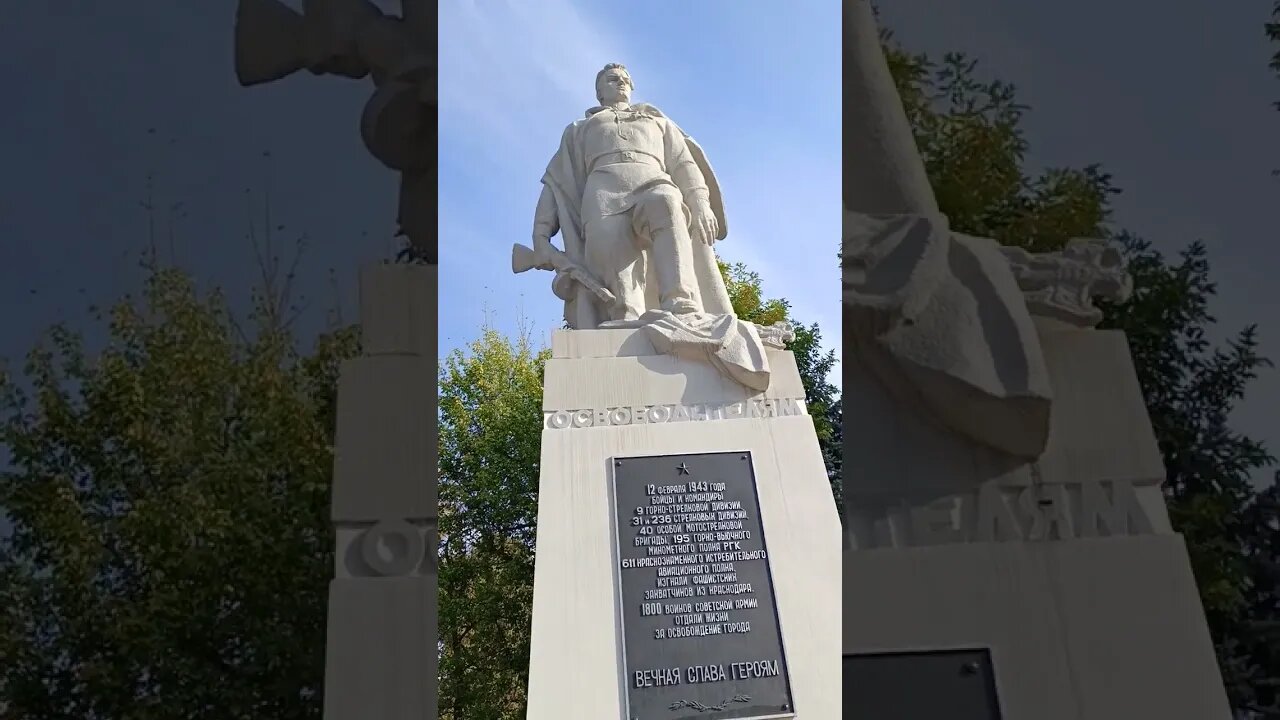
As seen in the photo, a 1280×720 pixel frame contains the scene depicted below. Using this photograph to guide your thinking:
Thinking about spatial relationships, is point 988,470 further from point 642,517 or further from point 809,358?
point 809,358

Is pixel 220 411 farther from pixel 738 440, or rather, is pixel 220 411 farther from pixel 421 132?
pixel 738 440

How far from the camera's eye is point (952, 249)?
706mm

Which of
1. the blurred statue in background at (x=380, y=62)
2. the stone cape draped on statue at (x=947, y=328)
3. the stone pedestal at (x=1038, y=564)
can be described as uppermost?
the blurred statue in background at (x=380, y=62)

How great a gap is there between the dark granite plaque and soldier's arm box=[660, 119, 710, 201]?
2.46m

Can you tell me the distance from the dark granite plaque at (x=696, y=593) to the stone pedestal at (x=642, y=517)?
0.02 metres

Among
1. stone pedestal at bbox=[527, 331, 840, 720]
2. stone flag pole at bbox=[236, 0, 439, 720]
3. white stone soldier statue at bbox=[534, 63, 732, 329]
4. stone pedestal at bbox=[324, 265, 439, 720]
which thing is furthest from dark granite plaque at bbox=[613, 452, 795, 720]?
stone flag pole at bbox=[236, 0, 439, 720]

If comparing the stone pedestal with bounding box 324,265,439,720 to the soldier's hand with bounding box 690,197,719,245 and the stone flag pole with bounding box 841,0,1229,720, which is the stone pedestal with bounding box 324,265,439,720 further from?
the soldier's hand with bounding box 690,197,719,245

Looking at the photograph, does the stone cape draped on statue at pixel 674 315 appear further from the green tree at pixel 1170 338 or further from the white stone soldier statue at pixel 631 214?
the green tree at pixel 1170 338

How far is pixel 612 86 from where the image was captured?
7379 millimetres

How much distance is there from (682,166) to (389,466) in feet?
20.3

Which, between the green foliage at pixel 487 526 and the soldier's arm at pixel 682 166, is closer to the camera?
the soldier's arm at pixel 682 166

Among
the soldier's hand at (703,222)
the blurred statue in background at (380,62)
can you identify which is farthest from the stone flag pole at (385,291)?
the soldier's hand at (703,222)

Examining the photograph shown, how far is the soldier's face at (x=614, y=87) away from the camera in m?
7.36

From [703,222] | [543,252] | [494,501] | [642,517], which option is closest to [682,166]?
[703,222]
